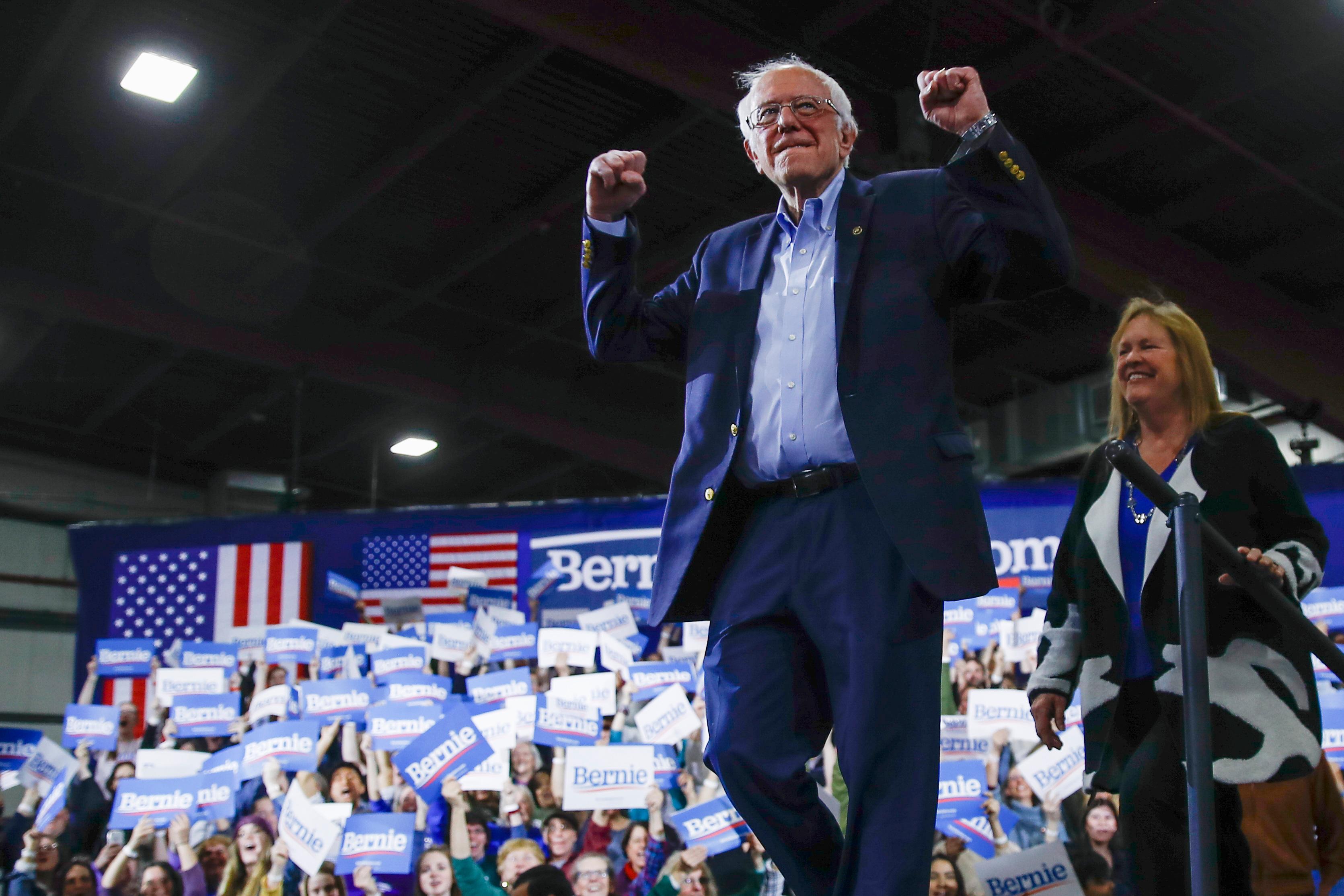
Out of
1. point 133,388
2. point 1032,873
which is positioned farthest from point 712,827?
point 133,388

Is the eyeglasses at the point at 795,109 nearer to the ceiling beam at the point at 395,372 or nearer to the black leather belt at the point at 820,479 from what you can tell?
the black leather belt at the point at 820,479

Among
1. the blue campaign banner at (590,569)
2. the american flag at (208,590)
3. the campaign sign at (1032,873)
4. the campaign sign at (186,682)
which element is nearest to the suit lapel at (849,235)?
the campaign sign at (1032,873)

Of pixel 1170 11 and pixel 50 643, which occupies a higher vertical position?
pixel 1170 11

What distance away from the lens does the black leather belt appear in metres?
1.42

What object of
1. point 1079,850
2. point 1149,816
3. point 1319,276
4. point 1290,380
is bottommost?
point 1079,850

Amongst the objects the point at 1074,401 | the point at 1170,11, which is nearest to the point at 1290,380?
the point at 1074,401

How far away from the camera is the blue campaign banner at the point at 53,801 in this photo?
5.44 metres

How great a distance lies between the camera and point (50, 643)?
1404 cm

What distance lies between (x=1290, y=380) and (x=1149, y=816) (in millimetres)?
7180

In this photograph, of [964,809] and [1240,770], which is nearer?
[1240,770]

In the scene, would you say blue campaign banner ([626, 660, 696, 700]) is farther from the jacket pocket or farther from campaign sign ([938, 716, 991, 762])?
the jacket pocket

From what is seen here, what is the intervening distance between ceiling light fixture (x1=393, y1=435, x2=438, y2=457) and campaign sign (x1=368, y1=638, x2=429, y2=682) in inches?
259

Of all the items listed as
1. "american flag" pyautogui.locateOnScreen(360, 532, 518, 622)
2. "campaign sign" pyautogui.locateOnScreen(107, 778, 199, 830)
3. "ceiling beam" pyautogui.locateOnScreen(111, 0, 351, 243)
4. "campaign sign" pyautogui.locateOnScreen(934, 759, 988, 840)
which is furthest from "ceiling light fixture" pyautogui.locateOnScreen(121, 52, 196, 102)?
"campaign sign" pyautogui.locateOnScreen(934, 759, 988, 840)

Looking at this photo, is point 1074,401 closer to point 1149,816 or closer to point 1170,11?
point 1170,11
